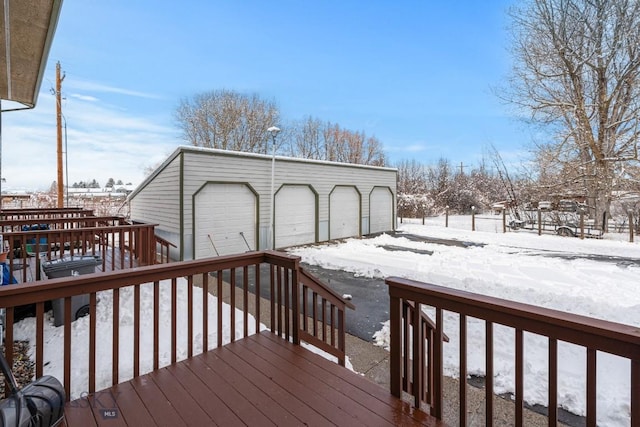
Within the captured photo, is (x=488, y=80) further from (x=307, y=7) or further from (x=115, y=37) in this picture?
(x=115, y=37)

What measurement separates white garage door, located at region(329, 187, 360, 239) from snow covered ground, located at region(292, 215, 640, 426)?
771 mm

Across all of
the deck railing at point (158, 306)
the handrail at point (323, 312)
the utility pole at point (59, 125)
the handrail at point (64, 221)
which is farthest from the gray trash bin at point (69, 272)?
the utility pole at point (59, 125)

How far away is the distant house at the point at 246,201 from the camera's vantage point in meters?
7.68

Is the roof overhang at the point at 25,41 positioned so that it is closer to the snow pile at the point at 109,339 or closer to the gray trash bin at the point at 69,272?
the gray trash bin at the point at 69,272

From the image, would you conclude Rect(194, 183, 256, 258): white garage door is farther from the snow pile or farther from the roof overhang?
the roof overhang

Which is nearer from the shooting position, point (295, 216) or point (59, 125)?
point (295, 216)

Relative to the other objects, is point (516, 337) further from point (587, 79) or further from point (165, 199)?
point (587, 79)

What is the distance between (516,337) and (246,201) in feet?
27.1

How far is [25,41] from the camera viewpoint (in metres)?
2.88

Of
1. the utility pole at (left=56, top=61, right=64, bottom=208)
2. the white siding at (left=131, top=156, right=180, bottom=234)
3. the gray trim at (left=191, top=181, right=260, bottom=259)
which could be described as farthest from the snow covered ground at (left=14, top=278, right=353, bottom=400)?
the utility pole at (left=56, top=61, right=64, bottom=208)

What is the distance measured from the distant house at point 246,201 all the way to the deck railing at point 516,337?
22.3ft

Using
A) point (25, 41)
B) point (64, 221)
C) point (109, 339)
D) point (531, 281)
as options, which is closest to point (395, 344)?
point (109, 339)

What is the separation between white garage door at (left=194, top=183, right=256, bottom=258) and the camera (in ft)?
26.0

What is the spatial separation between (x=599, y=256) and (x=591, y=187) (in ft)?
18.9
